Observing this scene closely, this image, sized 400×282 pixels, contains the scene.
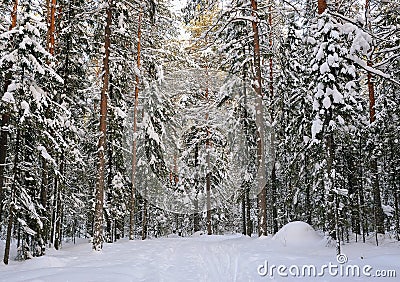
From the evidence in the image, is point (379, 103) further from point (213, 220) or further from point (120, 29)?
point (213, 220)

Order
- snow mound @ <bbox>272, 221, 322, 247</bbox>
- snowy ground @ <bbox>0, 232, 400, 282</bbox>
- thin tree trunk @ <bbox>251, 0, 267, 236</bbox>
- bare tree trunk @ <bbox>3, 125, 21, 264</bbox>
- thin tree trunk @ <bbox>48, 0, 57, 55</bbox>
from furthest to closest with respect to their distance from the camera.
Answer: thin tree trunk @ <bbox>251, 0, 267, 236</bbox> → thin tree trunk @ <bbox>48, 0, 57, 55</bbox> → snow mound @ <bbox>272, 221, 322, 247</bbox> → bare tree trunk @ <bbox>3, 125, 21, 264</bbox> → snowy ground @ <bbox>0, 232, 400, 282</bbox>

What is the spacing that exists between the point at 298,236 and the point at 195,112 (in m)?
14.5

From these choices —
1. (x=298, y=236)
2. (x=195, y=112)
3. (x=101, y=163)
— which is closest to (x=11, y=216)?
(x=101, y=163)

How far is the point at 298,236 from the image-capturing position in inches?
471

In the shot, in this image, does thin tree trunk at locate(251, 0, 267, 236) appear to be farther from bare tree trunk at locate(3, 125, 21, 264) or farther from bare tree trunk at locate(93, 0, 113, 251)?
bare tree trunk at locate(3, 125, 21, 264)

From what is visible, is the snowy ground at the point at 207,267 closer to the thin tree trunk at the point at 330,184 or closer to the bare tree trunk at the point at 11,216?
the bare tree trunk at the point at 11,216

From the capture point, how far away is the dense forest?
10336 millimetres

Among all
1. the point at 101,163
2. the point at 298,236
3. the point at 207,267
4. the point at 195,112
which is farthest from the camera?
the point at 195,112

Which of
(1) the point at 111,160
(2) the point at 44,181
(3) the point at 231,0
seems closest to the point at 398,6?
(3) the point at 231,0

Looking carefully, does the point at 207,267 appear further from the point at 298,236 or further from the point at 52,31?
the point at 52,31

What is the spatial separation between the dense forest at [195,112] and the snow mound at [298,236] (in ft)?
2.45

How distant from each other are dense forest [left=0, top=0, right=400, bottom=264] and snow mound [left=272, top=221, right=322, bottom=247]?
75 cm

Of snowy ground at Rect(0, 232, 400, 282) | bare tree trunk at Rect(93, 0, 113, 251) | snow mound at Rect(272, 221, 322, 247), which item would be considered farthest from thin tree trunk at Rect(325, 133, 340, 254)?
bare tree trunk at Rect(93, 0, 113, 251)

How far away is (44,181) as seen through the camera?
1315 centimetres
